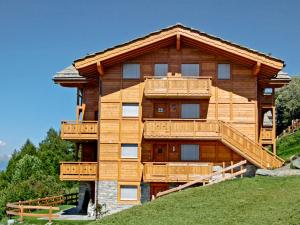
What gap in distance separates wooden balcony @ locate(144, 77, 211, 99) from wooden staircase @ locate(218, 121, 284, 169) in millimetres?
2463

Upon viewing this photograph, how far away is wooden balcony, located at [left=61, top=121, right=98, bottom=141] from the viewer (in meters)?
31.2

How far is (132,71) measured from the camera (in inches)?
1257

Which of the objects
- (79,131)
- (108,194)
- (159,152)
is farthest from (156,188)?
(79,131)

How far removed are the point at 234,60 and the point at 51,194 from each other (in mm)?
21778

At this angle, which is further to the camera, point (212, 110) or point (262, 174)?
point (212, 110)

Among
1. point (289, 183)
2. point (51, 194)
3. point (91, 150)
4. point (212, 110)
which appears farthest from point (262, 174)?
point (51, 194)

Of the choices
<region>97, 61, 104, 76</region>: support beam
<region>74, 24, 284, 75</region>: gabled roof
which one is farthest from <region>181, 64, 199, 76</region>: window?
<region>97, 61, 104, 76</region>: support beam

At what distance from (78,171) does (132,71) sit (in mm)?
7763

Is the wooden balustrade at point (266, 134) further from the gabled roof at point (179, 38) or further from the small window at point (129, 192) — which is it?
the small window at point (129, 192)

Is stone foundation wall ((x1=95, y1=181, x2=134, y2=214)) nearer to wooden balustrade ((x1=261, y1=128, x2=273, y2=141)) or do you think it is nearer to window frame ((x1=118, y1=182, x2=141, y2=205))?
window frame ((x1=118, y1=182, x2=141, y2=205))

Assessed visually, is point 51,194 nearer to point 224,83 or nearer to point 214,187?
point 224,83

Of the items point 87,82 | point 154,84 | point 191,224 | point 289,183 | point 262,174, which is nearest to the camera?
point 191,224

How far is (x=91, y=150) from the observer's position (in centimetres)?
3422

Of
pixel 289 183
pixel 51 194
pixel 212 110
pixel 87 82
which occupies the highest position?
pixel 87 82
